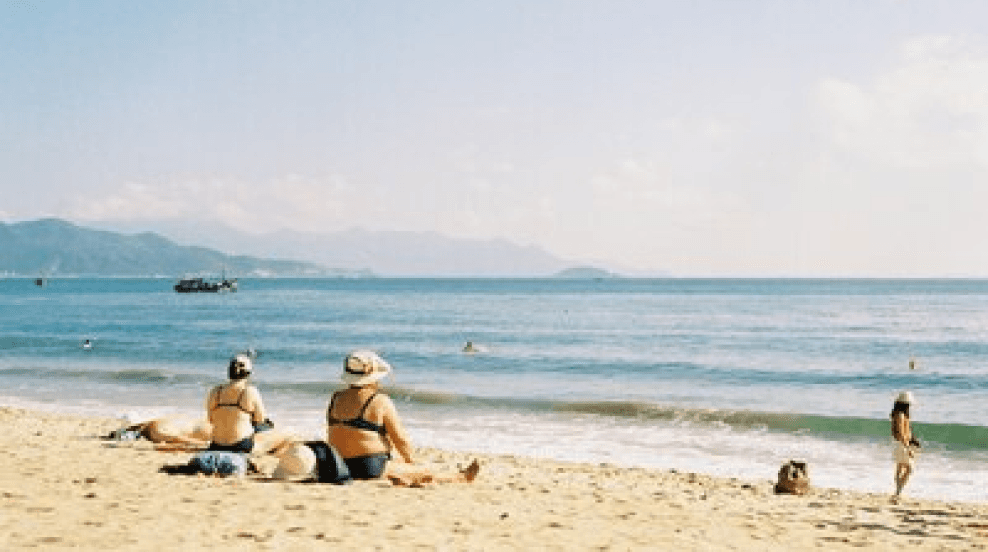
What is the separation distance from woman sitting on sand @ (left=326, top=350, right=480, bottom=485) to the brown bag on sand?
5701mm

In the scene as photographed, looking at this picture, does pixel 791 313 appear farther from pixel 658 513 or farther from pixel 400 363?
pixel 658 513

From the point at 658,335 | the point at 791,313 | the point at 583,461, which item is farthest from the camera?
the point at 791,313

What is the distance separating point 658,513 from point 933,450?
12.2 m

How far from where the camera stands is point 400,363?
43.2 m

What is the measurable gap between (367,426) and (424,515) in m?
1.67

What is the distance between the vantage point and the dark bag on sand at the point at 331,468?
1112cm

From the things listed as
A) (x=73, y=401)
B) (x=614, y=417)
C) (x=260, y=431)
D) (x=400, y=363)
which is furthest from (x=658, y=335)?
(x=260, y=431)

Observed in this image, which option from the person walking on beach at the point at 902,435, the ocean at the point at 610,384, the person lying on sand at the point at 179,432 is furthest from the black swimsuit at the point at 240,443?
the person walking on beach at the point at 902,435

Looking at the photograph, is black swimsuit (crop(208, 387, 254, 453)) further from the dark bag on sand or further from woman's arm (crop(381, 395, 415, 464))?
woman's arm (crop(381, 395, 415, 464))

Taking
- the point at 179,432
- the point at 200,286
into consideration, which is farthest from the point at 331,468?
the point at 200,286

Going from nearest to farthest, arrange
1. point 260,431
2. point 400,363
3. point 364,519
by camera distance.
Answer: point 364,519 < point 260,431 < point 400,363

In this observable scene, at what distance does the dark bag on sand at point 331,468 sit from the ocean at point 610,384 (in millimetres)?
7928

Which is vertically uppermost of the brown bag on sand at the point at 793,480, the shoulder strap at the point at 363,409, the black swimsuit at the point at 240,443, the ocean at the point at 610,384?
the shoulder strap at the point at 363,409

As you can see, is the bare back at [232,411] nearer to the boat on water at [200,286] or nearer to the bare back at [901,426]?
the bare back at [901,426]
